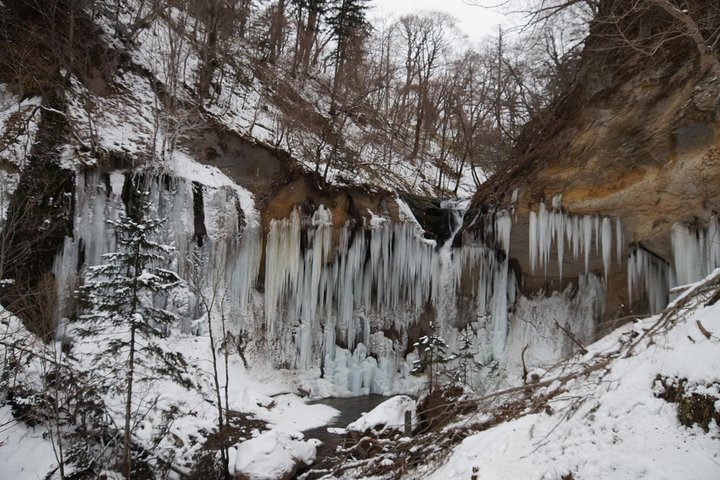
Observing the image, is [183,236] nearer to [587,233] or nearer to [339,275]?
[339,275]

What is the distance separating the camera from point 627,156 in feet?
32.4

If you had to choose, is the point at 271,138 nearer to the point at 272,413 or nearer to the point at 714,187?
the point at 272,413

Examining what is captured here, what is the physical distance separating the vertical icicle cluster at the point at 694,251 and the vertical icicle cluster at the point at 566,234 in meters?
1.29

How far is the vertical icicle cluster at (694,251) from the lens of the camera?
8500mm

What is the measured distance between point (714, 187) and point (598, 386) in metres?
6.72

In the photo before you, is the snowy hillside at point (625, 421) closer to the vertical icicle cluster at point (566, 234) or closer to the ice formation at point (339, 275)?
the vertical icicle cluster at point (566, 234)

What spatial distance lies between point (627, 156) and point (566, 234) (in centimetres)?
227

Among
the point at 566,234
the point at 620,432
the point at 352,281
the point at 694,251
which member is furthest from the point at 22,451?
the point at 694,251

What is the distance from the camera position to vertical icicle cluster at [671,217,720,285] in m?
8.50

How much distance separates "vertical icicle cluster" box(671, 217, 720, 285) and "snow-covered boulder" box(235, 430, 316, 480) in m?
8.11

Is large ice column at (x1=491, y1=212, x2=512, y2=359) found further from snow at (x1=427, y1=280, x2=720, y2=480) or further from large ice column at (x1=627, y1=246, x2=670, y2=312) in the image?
snow at (x1=427, y1=280, x2=720, y2=480)

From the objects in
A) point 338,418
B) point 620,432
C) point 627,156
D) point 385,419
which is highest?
point 627,156

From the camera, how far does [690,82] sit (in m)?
8.95

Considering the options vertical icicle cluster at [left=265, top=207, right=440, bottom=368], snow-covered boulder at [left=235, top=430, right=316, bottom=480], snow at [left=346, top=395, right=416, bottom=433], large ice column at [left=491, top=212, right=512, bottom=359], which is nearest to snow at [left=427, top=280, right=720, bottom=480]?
snow-covered boulder at [left=235, top=430, right=316, bottom=480]
